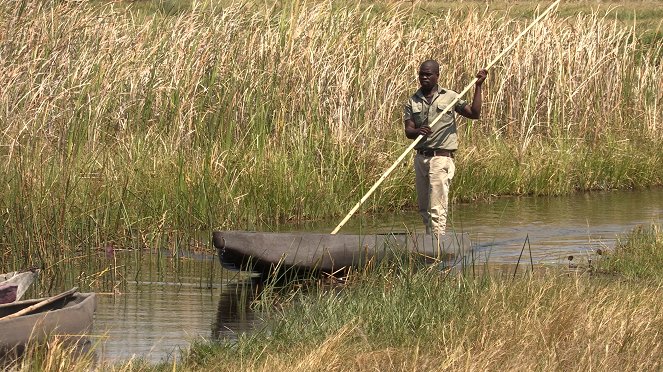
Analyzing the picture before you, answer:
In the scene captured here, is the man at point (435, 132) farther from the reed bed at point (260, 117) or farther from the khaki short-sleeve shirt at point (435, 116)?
the reed bed at point (260, 117)

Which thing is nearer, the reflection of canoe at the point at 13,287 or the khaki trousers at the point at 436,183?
the reflection of canoe at the point at 13,287

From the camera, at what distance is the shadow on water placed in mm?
9406

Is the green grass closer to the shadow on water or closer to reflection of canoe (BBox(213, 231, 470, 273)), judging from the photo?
reflection of canoe (BBox(213, 231, 470, 273))

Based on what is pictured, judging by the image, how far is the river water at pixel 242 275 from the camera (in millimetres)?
9203

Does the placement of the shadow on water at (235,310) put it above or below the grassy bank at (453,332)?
below

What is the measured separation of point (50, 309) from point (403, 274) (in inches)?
101

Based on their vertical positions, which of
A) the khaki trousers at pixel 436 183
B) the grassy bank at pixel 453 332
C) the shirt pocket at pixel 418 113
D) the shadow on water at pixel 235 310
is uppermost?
the shirt pocket at pixel 418 113

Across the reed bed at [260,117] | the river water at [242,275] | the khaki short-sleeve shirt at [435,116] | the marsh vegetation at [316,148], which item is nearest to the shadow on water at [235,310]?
the river water at [242,275]

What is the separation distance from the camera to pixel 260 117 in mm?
15562

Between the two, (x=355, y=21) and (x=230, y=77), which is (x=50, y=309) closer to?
(x=230, y=77)

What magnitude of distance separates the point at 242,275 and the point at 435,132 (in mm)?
2192

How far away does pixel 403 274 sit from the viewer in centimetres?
978

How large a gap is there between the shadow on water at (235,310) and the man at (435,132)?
1.91 metres

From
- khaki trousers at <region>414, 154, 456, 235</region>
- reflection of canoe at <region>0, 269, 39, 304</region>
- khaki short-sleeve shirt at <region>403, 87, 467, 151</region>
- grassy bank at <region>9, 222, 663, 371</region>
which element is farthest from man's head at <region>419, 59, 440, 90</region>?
reflection of canoe at <region>0, 269, 39, 304</region>
